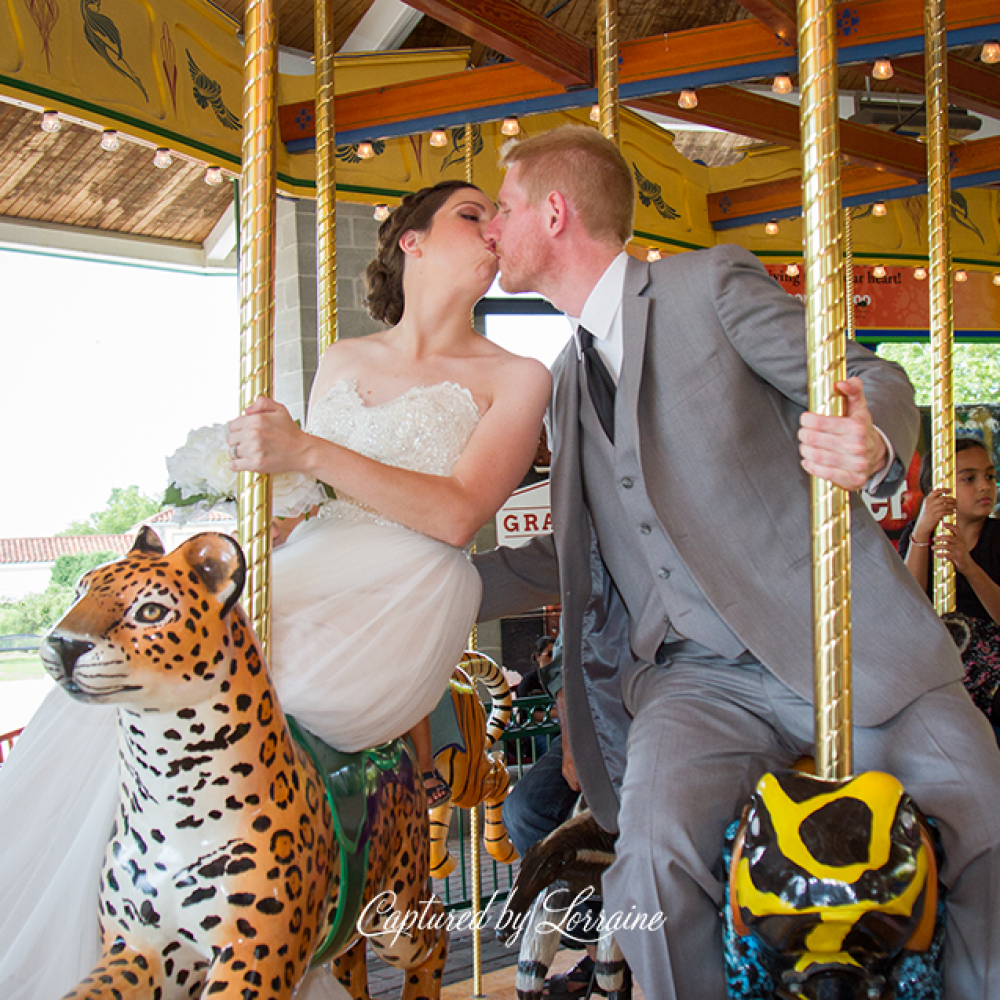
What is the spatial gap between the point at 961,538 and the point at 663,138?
496 cm

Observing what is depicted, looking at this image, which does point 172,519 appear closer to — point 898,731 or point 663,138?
point 898,731

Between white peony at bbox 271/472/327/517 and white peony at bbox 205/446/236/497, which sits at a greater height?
white peony at bbox 205/446/236/497

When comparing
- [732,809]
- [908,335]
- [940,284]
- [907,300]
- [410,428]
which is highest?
[907,300]

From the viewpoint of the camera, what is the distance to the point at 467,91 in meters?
4.52

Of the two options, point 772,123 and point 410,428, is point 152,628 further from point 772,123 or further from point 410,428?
point 772,123

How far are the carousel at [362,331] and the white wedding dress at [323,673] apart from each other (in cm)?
7

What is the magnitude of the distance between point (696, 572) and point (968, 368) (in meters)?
10.0

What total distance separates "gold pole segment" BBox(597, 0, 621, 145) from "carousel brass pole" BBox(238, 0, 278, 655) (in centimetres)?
143

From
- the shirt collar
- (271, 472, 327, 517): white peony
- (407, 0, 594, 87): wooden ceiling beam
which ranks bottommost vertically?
(271, 472, 327, 517): white peony

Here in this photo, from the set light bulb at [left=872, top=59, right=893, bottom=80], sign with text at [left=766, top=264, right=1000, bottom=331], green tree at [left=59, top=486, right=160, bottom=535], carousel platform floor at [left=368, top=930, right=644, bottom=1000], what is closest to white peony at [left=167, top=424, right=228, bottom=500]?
carousel platform floor at [left=368, top=930, right=644, bottom=1000]

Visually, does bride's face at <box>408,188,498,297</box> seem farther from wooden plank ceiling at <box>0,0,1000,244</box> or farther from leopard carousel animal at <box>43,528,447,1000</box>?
wooden plank ceiling at <box>0,0,1000,244</box>

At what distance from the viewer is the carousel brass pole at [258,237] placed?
167cm

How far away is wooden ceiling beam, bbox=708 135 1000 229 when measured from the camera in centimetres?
542

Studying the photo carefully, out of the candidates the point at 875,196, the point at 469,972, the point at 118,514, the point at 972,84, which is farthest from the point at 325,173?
the point at 118,514
